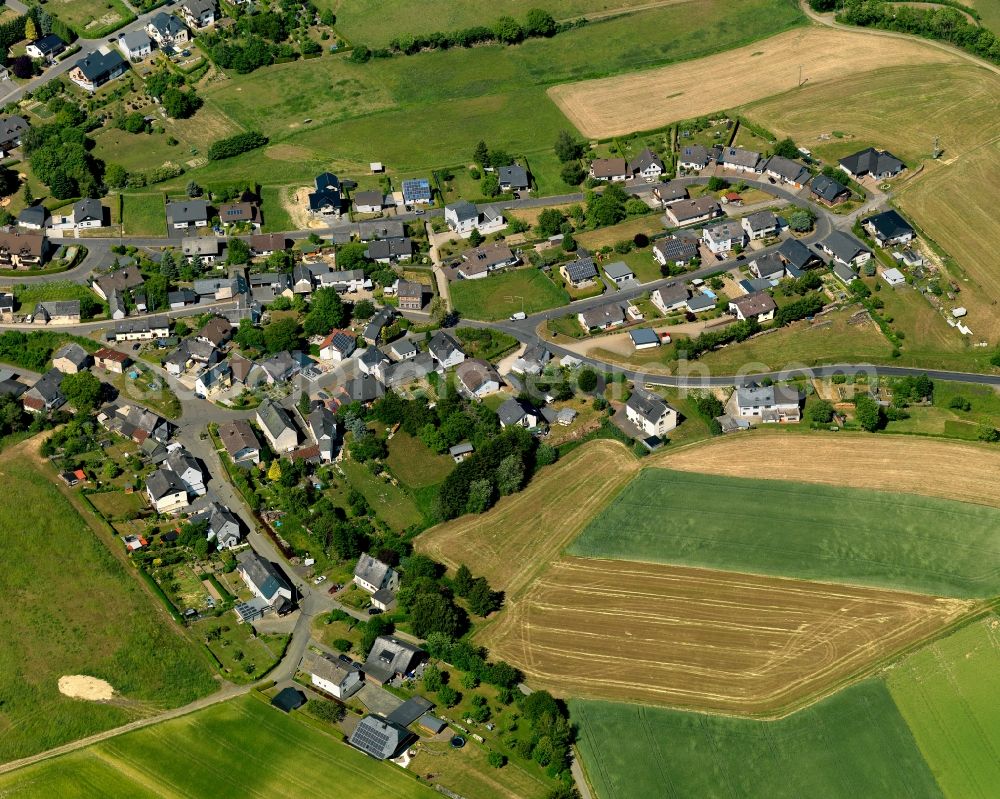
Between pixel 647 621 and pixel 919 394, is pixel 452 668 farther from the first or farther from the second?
pixel 919 394

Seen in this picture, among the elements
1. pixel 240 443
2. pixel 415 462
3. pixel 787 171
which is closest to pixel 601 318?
pixel 415 462

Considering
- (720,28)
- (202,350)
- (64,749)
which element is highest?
(720,28)

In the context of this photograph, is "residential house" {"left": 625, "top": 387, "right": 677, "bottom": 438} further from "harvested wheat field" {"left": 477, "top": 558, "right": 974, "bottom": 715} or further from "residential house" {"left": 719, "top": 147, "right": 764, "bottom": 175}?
"residential house" {"left": 719, "top": 147, "right": 764, "bottom": 175}

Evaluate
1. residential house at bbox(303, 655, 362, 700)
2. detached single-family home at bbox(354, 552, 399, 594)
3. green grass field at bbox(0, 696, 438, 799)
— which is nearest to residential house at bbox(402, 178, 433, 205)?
detached single-family home at bbox(354, 552, 399, 594)

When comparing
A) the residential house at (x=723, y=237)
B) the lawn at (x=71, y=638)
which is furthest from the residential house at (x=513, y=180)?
the lawn at (x=71, y=638)

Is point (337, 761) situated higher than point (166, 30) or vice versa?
point (166, 30)

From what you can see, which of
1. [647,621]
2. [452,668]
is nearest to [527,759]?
→ [452,668]

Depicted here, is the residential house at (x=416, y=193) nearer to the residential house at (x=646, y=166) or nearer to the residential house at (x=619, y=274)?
the residential house at (x=646, y=166)
